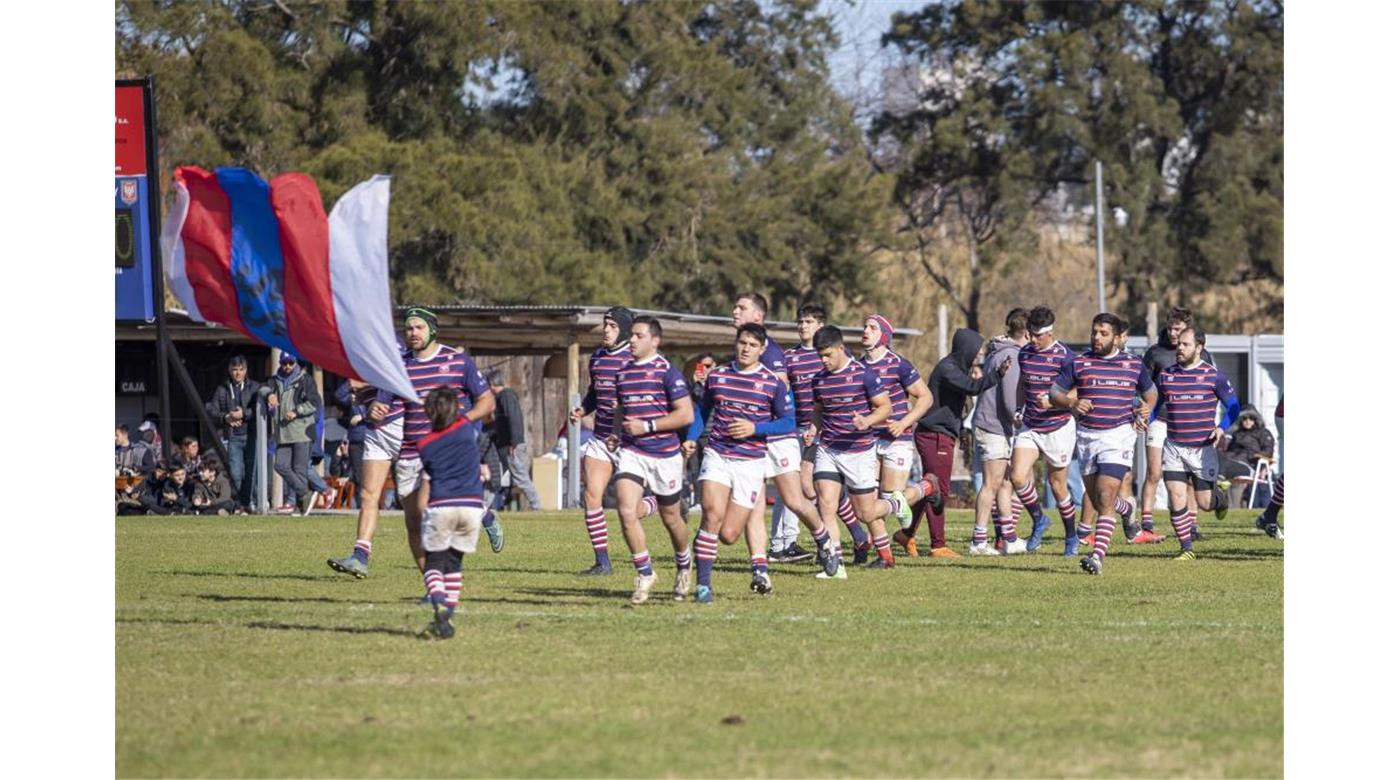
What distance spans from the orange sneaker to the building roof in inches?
403

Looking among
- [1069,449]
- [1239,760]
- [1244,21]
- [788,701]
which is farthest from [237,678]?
[1244,21]

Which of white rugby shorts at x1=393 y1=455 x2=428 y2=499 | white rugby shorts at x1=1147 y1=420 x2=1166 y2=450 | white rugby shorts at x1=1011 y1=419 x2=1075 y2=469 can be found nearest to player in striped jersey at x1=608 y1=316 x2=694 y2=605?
white rugby shorts at x1=393 y1=455 x2=428 y2=499

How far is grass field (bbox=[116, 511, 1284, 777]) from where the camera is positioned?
8297 mm

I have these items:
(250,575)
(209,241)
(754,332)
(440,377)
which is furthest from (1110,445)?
(209,241)

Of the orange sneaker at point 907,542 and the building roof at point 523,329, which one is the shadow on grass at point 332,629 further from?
the building roof at point 523,329

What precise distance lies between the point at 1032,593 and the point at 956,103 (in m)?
40.6

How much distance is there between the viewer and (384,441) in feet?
51.3

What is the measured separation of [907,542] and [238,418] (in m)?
11.1

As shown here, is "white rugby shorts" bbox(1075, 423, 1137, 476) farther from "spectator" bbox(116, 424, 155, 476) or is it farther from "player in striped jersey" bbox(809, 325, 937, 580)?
"spectator" bbox(116, 424, 155, 476)

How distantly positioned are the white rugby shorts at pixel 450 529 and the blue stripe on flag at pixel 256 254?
6.20ft

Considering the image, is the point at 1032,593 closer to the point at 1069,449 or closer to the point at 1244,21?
the point at 1069,449

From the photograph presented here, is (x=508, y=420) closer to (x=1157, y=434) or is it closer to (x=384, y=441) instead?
(x=1157, y=434)

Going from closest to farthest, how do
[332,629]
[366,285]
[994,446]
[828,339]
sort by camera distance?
[366,285] → [332,629] → [828,339] → [994,446]

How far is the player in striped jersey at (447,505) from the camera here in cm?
1184
